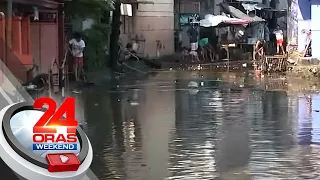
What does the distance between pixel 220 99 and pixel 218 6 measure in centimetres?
3416

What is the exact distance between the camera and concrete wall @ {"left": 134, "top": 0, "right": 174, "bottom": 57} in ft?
135

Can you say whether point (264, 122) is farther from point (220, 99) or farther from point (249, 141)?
point (220, 99)

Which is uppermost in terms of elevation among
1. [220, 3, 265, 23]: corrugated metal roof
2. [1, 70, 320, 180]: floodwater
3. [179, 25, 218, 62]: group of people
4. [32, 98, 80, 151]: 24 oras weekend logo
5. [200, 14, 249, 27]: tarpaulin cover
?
[220, 3, 265, 23]: corrugated metal roof

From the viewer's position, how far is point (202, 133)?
1148 centimetres

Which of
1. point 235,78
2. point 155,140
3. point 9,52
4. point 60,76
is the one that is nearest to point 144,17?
point 235,78

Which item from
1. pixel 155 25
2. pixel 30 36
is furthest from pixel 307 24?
pixel 155 25

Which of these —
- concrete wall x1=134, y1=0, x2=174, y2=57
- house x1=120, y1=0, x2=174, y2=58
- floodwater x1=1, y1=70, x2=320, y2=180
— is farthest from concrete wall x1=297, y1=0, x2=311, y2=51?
concrete wall x1=134, y1=0, x2=174, y2=57

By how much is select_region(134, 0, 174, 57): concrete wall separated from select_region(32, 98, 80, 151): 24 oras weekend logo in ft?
120

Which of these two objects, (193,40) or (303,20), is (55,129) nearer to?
(303,20)

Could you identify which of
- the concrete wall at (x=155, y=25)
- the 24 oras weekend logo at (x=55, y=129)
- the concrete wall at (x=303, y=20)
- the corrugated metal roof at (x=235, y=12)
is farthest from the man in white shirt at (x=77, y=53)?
the corrugated metal roof at (x=235, y=12)

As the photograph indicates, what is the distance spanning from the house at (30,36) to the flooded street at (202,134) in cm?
200

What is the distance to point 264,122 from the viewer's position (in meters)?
13.0

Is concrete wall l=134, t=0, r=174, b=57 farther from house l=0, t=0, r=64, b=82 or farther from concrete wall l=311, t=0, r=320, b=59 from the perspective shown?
house l=0, t=0, r=64, b=82

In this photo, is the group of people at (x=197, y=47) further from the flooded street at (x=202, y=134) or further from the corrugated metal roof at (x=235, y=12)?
the flooded street at (x=202, y=134)
